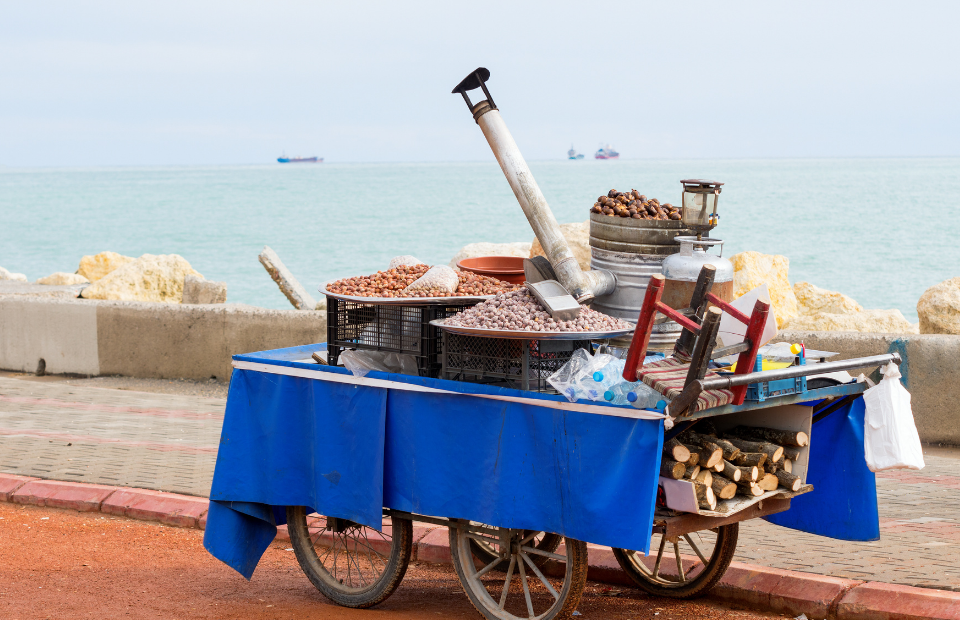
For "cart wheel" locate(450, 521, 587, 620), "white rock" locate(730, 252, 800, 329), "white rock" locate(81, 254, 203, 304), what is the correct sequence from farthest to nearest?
"white rock" locate(81, 254, 203, 304)
"white rock" locate(730, 252, 800, 329)
"cart wheel" locate(450, 521, 587, 620)

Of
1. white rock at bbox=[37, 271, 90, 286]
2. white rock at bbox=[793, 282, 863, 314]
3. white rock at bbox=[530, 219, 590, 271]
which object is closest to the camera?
white rock at bbox=[530, 219, 590, 271]

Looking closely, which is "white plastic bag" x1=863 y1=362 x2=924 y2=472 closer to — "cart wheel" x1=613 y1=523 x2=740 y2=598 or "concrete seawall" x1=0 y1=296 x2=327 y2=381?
"cart wheel" x1=613 y1=523 x2=740 y2=598

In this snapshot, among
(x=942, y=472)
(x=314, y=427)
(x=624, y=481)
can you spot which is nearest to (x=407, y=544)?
(x=314, y=427)

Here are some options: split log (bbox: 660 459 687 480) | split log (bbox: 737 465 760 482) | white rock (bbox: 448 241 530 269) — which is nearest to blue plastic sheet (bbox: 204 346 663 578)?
split log (bbox: 660 459 687 480)

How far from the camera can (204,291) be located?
14.8 meters

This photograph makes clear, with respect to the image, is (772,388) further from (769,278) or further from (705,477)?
(769,278)

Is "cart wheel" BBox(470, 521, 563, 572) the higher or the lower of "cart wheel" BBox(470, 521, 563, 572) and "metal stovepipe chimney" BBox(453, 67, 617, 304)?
the lower

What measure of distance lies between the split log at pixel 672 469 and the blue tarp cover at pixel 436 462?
10.3 inches

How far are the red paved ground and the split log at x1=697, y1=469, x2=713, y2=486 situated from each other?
3.97 feet

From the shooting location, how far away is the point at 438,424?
4.60m

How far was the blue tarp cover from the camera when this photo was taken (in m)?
4.08

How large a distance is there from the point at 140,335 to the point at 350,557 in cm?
623

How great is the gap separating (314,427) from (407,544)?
758mm

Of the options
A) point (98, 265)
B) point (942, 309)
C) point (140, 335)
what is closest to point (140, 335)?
point (140, 335)
